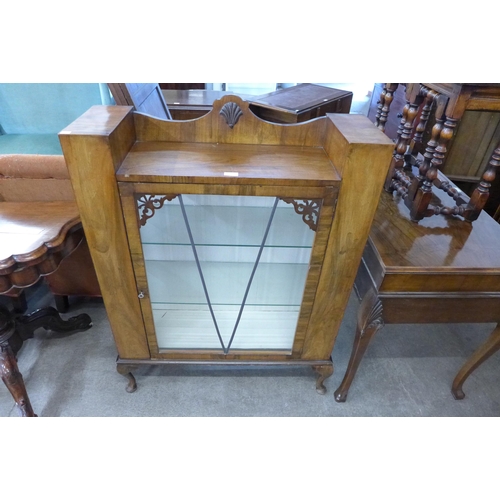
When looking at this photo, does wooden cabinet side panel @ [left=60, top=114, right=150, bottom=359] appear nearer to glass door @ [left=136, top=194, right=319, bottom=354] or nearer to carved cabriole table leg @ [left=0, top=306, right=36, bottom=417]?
glass door @ [left=136, top=194, right=319, bottom=354]

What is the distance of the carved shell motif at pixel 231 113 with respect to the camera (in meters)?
0.68

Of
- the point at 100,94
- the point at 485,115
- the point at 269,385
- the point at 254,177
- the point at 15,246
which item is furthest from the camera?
the point at 100,94

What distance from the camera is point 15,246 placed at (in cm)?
76

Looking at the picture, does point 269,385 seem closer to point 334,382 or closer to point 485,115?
point 334,382

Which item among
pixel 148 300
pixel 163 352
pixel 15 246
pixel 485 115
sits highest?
pixel 485 115

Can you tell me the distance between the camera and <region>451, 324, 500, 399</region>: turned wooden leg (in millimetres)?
903

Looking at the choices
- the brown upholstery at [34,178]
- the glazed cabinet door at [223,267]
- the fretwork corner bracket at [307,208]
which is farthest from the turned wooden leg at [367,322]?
the brown upholstery at [34,178]

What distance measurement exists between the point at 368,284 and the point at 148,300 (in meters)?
0.53

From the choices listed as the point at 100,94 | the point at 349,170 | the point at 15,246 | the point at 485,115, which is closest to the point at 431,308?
the point at 349,170

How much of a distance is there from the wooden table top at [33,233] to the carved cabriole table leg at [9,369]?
0.19m

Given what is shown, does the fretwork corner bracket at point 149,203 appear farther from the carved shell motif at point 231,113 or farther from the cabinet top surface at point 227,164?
the carved shell motif at point 231,113

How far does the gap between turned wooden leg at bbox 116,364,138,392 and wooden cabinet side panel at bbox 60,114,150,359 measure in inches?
4.1

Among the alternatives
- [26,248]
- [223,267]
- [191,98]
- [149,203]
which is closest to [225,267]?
[223,267]

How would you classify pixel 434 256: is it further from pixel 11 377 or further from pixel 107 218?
pixel 11 377
